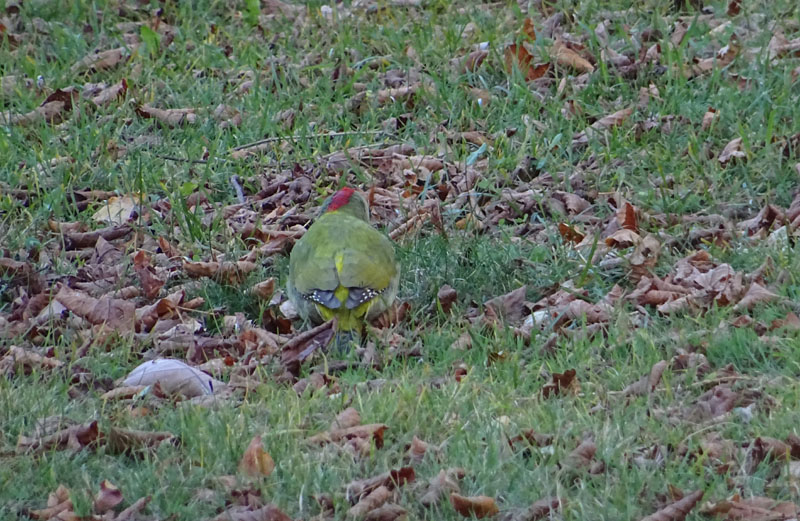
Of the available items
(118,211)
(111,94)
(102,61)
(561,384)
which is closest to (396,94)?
(111,94)

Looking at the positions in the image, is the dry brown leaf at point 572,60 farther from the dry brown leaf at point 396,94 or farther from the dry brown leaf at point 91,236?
the dry brown leaf at point 91,236

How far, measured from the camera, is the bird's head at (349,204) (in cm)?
708

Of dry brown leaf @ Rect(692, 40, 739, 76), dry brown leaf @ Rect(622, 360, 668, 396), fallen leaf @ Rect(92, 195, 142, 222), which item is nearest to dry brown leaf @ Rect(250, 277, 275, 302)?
fallen leaf @ Rect(92, 195, 142, 222)

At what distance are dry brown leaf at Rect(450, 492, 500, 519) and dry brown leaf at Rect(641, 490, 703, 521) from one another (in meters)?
0.52

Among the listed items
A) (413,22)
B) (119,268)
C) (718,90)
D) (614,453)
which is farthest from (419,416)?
(413,22)

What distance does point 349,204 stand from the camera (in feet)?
23.3

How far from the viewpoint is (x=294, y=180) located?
329 inches

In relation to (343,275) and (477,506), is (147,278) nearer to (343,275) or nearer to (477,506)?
(343,275)

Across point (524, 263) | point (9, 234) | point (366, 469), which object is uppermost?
point (366, 469)

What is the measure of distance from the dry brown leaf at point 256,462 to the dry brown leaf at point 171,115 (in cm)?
469

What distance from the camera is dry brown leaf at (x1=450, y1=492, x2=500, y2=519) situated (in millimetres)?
4457

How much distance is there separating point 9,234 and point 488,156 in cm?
304

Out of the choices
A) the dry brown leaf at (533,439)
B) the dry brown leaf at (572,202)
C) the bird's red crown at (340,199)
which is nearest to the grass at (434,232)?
the dry brown leaf at (533,439)

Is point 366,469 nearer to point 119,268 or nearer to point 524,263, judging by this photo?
Result: point 524,263
